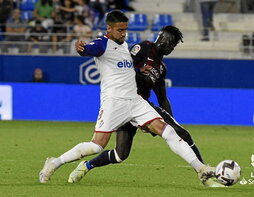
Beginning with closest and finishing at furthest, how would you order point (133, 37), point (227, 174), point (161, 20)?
point (227, 174) → point (133, 37) → point (161, 20)

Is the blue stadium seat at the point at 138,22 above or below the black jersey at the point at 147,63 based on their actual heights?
below

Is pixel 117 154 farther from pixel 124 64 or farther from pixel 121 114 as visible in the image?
pixel 124 64

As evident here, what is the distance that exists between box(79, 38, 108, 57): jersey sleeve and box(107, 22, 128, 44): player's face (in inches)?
3.7

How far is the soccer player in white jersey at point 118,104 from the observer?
9.62 metres

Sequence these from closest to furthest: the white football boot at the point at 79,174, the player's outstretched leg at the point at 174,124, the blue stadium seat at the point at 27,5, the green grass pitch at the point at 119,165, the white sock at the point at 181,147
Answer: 1. the green grass pitch at the point at 119,165
2. the white sock at the point at 181,147
3. the white football boot at the point at 79,174
4. the player's outstretched leg at the point at 174,124
5. the blue stadium seat at the point at 27,5

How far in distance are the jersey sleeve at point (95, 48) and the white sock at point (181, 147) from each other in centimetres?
112

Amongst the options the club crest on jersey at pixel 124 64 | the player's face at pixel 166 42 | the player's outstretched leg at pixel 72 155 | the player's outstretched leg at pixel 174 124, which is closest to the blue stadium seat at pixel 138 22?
the player's face at pixel 166 42

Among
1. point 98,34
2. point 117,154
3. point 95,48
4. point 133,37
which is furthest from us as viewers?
point 133,37

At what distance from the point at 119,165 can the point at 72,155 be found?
294cm

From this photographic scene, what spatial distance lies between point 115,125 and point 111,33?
1021 mm

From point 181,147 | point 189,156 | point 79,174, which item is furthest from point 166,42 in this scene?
point 79,174

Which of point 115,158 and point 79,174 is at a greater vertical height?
point 115,158

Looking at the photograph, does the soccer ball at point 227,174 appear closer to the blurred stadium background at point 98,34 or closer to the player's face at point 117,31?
the player's face at point 117,31

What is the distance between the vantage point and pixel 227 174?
30.4ft
